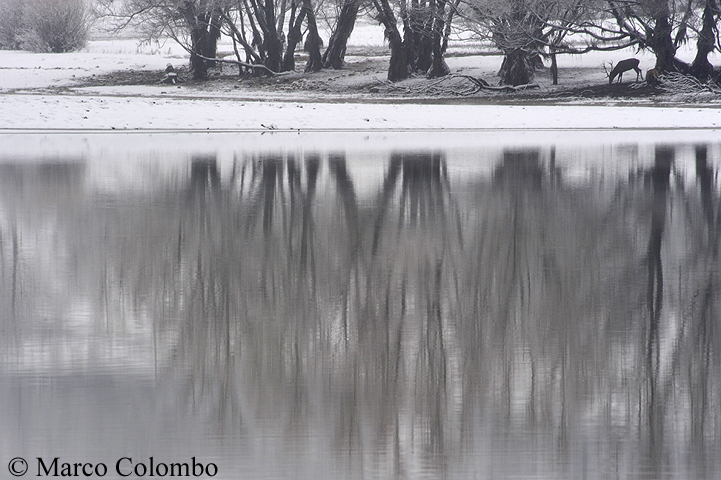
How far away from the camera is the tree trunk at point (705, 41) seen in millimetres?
40344

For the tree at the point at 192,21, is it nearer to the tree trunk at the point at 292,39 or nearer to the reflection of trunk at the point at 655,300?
the tree trunk at the point at 292,39

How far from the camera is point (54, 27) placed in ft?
221

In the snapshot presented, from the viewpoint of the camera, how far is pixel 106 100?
2983cm

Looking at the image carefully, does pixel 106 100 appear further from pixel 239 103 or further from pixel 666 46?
pixel 666 46

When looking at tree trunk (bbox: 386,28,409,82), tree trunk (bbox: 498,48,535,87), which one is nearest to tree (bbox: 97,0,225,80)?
tree trunk (bbox: 386,28,409,82)

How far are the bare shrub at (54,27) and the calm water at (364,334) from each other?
5784 centimetres

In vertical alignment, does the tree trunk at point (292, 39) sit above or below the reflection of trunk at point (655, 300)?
above

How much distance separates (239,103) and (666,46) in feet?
64.0

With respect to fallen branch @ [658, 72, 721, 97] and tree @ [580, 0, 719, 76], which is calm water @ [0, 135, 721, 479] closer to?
fallen branch @ [658, 72, 721, 97]

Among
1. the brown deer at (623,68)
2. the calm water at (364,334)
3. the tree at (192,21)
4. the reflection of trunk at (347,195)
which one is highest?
the tree at (192,21)

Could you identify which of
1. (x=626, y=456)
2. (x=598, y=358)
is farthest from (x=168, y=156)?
(x=626, y=456)

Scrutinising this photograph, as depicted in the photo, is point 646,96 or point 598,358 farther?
point 646,96

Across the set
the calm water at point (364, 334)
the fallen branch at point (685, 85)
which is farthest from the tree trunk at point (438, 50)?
the calm water at point (364, 334)

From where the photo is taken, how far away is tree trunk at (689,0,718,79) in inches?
1588
